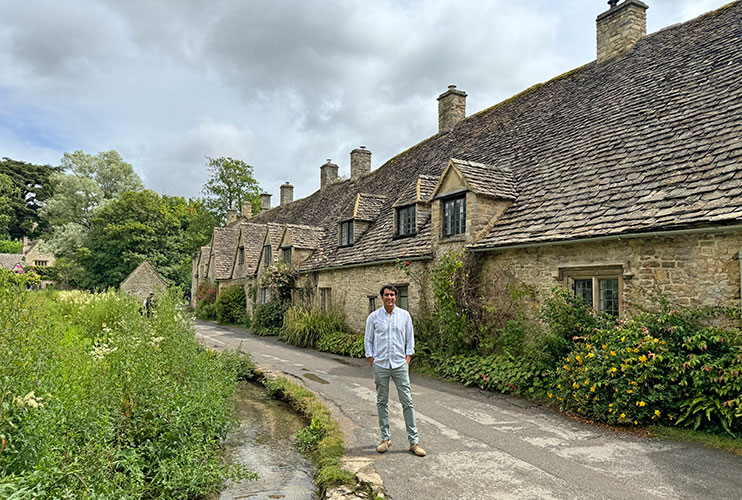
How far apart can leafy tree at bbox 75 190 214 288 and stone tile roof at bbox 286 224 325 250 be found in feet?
73.1

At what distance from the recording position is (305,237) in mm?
25094

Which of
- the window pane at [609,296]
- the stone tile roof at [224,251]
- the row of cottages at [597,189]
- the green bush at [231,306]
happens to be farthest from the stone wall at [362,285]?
the stone tile roof at [224,251]

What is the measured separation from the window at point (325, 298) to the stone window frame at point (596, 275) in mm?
11759

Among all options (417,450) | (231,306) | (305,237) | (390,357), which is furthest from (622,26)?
(231,306)

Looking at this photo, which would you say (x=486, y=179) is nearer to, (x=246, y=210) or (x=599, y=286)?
(x=599, y=286)

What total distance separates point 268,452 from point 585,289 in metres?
7.27

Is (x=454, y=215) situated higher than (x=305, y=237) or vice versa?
(x=305, y=237)

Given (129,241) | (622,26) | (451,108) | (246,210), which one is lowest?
(129,241)

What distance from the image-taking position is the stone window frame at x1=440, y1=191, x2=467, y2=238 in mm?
13476

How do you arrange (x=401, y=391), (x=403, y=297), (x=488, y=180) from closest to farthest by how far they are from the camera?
(x=401, y=391)
(x=488, y=180)
(x=403, y=297)

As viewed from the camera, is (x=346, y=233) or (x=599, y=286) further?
(x=346, y=233)

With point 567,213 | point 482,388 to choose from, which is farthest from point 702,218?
point 482,388

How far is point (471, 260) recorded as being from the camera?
12.8 metres

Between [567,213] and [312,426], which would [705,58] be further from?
[312,426]
